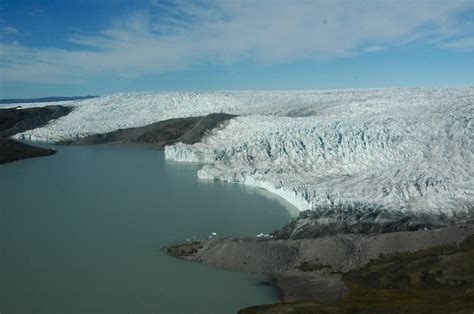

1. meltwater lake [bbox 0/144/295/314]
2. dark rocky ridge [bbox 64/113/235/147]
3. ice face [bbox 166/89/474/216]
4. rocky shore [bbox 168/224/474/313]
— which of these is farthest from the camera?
dark rocky ridge [bbox 64/113/235/147]

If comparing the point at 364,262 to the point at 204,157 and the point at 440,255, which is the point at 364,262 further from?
the point at 204,157

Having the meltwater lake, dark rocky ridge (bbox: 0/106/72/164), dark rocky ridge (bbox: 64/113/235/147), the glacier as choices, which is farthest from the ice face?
dark rocky ridge (bbox: 0/106/72/164)

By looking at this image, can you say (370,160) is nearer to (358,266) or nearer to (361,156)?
(361,156)

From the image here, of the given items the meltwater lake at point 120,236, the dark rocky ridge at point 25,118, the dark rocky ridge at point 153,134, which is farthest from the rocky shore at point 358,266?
the dark rocky ridge at point 25,118

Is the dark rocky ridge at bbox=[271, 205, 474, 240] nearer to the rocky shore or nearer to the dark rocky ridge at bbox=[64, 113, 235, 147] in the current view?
the rocky shore

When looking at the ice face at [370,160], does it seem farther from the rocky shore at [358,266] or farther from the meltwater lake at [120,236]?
the rocky shore at [358,266]
